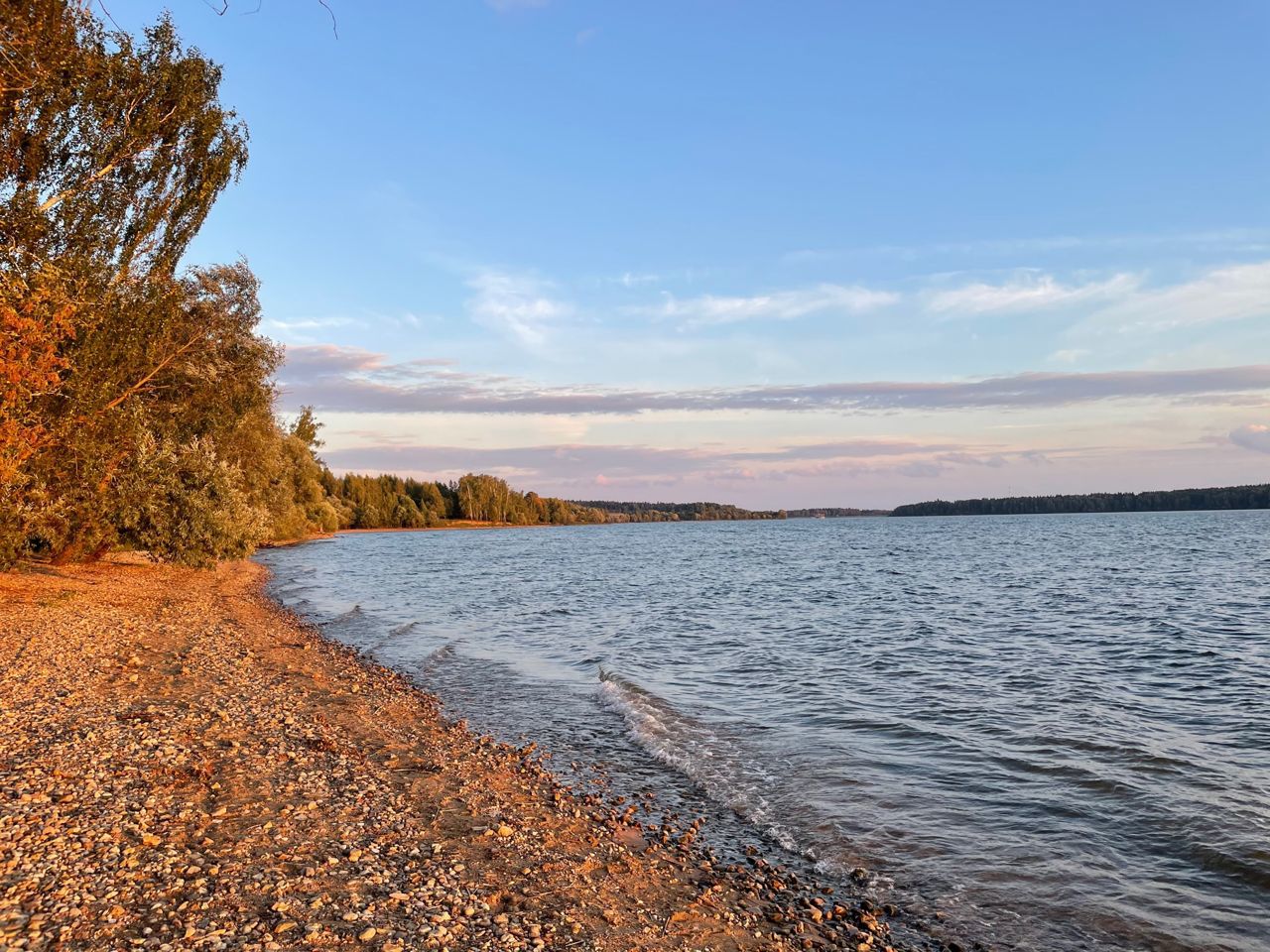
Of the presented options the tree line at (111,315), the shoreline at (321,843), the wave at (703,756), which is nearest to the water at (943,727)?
the wave at (703,756)

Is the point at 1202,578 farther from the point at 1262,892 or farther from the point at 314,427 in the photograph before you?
the point at 314,427

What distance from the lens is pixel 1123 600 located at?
121 feet

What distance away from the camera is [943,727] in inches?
617

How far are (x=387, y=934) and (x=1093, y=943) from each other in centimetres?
701

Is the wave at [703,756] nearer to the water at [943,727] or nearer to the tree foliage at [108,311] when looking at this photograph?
the water at [943,727]

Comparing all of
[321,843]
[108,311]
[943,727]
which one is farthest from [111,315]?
[943,727]

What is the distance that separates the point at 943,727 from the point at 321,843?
473 inches

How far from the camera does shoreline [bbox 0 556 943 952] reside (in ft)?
22.1

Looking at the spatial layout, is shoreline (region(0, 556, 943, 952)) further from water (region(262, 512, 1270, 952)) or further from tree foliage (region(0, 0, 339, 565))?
tree foliage (region(0, 0, 339, 565))

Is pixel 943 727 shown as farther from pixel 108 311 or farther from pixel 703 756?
pixel 108 311

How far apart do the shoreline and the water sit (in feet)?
4.42

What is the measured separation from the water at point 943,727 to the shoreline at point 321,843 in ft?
4.42

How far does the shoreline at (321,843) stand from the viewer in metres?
6.73

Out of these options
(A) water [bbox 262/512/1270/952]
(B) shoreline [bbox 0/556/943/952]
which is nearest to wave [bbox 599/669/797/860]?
(A) water [bbox 262/512/1270/952]
